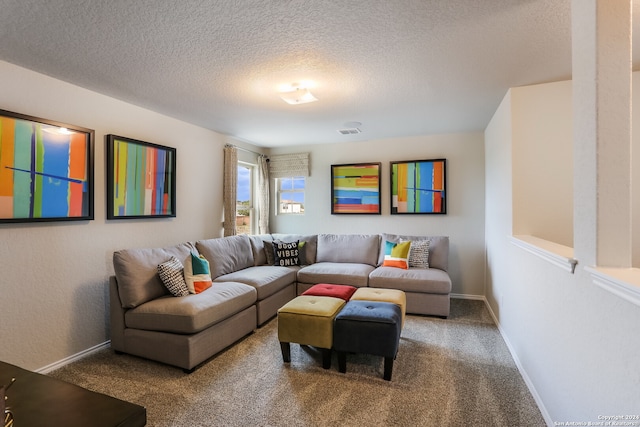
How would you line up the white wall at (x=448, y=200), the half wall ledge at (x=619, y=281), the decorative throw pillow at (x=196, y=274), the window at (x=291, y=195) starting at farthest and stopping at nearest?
the window at (x=291, y=195) < the white wall at (x=448, y=200) < the decorative throw pillow at (x=196, y=274) < the half wall ledge at (x=619, y=281)

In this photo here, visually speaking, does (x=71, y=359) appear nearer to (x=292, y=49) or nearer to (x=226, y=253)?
(x=226, y=253)

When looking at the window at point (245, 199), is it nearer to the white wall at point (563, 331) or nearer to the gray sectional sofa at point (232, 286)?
the gray sectional sofa at point (232, 286)

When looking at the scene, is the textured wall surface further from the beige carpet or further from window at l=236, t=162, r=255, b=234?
window at l=236, t=162, r=255, b=234

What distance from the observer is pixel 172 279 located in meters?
2.77

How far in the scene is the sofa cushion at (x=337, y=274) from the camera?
3.87 m

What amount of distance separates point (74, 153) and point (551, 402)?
3.94 meters

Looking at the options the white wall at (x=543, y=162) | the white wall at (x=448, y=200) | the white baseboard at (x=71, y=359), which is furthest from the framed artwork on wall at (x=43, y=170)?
the white wall at (x=543, y=162)

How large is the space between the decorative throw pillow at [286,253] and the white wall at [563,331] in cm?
264

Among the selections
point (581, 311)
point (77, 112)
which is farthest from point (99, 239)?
point (581, 311)

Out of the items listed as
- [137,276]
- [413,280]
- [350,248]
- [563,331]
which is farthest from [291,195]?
[563,331]

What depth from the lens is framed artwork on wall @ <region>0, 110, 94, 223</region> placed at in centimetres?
224

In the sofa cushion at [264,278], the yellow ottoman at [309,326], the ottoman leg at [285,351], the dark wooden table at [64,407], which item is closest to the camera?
the dark wooden table at [64,407]

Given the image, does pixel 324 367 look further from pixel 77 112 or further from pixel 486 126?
pixel 486 126

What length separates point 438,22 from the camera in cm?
181
